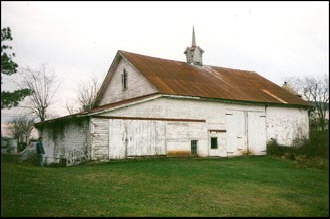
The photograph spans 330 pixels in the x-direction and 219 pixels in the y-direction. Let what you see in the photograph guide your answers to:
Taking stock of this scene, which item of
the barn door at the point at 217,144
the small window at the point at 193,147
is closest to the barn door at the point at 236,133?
the barn door at the point at 217,144

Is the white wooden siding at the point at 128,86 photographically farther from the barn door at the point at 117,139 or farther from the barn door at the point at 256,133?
the barn door at the point at 256,133

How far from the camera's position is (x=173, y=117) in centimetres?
2194

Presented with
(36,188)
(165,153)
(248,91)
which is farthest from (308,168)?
(36,188)

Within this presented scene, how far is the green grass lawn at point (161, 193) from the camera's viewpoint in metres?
8.41

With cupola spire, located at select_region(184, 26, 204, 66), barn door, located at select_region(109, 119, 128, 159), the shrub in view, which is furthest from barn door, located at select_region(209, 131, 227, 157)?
cupola spire, located at select_region(184, 26, 204, 66)

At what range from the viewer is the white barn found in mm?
19797

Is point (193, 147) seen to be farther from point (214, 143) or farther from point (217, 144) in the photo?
point (217, 144)

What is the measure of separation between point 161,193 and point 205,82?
17029 millimetres

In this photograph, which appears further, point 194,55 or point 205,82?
point 194,55

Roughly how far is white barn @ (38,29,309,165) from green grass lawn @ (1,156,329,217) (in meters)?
4.45

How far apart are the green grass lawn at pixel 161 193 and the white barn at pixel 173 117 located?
14.6ft

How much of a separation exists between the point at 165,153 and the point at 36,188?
39.1 feet

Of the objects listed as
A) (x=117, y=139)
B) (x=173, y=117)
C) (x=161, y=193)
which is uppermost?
(x=173, y=117)

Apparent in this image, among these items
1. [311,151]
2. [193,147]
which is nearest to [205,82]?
[193,147]
